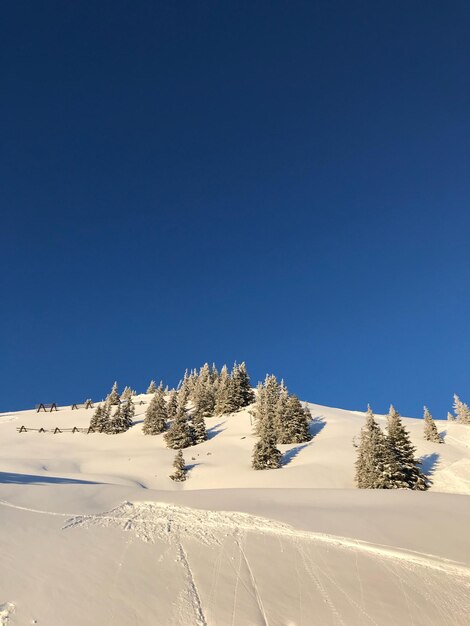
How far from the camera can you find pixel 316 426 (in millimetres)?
50938

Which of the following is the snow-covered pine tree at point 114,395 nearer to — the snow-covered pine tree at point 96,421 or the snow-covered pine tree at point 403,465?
the snow-covered pine tree at point 96,421

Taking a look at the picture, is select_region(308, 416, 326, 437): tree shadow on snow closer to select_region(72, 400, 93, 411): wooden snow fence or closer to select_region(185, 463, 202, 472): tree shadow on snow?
select_region(185, 463, 202, 472): tree shadow on snow

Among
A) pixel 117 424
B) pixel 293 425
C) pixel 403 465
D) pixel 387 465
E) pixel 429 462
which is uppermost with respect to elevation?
pixel 117 424

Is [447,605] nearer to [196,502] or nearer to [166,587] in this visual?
[166,587]

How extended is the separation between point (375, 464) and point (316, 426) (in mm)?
21649

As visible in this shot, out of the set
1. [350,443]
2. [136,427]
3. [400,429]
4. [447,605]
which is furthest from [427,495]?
[136,427]

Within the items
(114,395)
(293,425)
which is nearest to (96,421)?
(114,395)

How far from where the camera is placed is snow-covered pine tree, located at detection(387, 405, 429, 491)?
2902 cm

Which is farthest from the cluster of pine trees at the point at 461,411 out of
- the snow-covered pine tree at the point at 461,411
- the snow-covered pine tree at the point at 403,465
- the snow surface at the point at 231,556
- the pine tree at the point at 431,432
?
the snow surface at the point at 231,556

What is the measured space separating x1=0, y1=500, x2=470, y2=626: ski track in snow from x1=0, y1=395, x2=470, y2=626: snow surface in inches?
1.3

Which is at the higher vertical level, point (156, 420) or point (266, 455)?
point (156, 420)

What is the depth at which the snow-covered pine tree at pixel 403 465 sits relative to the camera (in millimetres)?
29016

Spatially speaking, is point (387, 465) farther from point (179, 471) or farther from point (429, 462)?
point (179, 471)

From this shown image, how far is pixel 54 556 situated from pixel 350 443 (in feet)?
126
